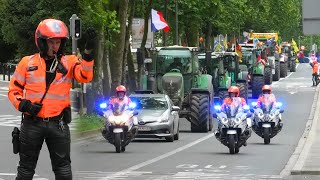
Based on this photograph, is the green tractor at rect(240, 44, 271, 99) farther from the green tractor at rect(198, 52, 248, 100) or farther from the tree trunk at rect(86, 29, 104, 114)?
the tree trunk at rect(86, 29, 104, 114)

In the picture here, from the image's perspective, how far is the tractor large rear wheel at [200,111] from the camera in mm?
35781

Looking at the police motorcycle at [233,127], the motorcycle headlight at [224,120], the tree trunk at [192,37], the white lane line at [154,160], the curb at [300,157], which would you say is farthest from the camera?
the tree trunk at [192,37]

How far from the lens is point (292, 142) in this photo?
30.8 m

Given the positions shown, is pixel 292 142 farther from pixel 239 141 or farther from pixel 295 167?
pixel 295 167

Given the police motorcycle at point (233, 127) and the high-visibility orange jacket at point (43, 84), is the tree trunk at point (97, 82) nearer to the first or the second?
the police motorcycle at point (233, 127)

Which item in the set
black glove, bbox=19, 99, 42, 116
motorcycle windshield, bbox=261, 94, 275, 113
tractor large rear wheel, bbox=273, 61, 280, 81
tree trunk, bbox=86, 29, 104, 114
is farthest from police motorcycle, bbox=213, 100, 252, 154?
tractor large rear wheel, bbox=273, 61, 280, 81

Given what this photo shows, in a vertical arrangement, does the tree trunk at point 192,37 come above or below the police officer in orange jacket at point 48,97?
below

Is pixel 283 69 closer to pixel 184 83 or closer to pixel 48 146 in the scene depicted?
pixel 184 83

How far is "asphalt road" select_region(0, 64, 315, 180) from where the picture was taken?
19109mm

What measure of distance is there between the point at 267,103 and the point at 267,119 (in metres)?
0.59

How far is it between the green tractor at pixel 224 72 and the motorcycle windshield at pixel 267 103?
328 inches

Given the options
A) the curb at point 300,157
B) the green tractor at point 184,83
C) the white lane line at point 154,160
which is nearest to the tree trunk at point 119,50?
the green tractor at point 184,83

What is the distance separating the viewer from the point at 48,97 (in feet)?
33.9

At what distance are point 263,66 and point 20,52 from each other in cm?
1570
